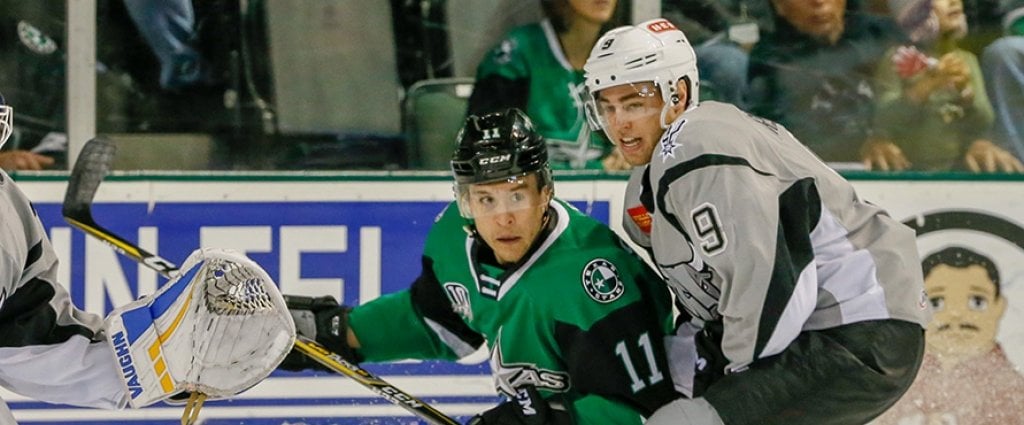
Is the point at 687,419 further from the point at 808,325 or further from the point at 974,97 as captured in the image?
the point at 974,97

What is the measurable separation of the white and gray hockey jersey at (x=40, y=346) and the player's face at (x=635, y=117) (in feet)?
3.32

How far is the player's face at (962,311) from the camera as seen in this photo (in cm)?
396

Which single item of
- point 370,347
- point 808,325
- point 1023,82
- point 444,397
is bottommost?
point 444,397

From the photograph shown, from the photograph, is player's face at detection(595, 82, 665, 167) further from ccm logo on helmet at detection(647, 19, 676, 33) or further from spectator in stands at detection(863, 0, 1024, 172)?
spectator in stands at detection(863, 0, 1024, 172)

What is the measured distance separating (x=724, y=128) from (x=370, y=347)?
3.37 ft

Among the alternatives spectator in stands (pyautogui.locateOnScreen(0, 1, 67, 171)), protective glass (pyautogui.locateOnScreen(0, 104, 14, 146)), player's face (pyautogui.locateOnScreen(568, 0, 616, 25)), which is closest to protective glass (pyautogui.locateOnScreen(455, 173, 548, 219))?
protective glass (pyautogui.locateOnScreen(0, 104, 14, 146))

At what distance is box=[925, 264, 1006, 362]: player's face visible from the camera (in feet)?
13.0

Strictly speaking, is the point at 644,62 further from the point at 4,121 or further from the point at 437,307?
the point at 4,121

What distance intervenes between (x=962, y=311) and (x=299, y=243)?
1.72 m

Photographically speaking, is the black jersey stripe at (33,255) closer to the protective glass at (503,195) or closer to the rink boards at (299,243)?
the protective glass at (503,195)

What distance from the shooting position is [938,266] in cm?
398

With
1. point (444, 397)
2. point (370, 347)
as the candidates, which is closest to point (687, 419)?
point (370, 347)

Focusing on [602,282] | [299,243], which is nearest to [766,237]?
[602,282]

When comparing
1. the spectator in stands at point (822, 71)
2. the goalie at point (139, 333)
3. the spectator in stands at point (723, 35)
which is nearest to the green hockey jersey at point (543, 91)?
the spectator in stands at point (723, 35)
